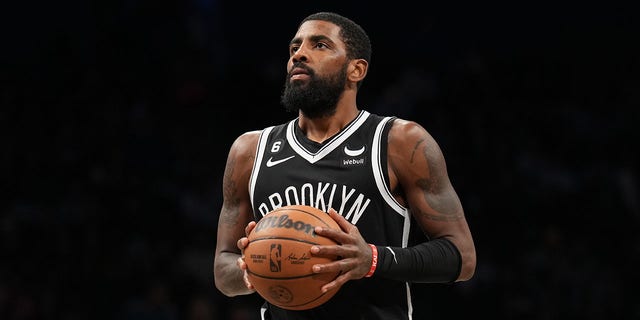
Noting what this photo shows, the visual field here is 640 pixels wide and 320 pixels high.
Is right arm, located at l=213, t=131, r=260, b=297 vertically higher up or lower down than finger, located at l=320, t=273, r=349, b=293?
higher up

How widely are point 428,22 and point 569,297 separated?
4353 millimetres

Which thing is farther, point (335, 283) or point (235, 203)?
point (235, 203)

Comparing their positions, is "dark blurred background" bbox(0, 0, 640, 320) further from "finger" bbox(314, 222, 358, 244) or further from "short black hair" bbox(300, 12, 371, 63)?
"finger" bbox(314, 222, 358, 244)

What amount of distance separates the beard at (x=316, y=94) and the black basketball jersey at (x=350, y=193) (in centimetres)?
13

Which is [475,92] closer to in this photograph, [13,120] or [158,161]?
[158,161]

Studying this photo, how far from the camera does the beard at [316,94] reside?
3.52 m

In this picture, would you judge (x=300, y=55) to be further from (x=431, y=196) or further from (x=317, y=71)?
(x=431, y=196)

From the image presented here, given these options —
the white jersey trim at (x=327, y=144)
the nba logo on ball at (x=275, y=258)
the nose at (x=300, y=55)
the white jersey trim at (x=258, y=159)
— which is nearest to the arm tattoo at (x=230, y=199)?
the white jersey trim at (x=258, y=159)

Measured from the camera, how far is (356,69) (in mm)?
3693

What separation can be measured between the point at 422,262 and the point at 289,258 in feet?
1.91

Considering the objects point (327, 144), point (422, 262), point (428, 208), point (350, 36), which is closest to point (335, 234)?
point (422, 262)

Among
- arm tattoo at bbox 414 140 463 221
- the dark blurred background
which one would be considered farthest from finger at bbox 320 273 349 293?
the dark blurred background

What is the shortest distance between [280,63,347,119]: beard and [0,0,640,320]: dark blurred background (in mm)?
3680

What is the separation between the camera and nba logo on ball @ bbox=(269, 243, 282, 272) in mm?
2861
